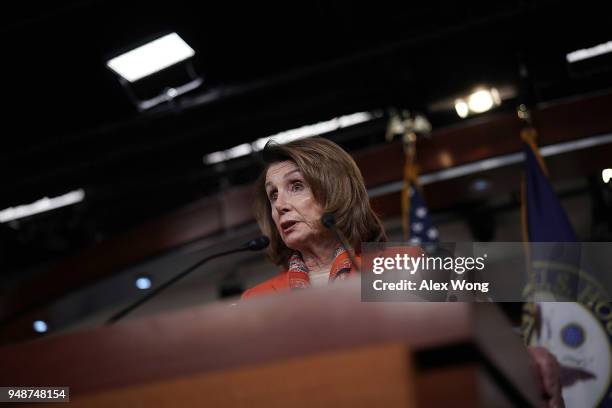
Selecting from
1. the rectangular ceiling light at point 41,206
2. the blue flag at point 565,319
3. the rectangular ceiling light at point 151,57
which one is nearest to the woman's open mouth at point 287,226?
the blue flag at point 565,319

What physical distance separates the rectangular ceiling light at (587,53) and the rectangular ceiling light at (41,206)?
12.3ft

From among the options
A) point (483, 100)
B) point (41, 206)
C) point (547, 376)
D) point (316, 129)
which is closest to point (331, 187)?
point (547, 376)

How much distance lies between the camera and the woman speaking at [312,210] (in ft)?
5.34

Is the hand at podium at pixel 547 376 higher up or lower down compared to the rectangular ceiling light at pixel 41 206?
lower down

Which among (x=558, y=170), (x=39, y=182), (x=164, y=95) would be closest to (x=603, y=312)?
(x=558, y=170)

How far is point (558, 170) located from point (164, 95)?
236cm

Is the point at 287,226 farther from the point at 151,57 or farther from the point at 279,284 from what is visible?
the point at 151,57

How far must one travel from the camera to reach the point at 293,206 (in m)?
1.66

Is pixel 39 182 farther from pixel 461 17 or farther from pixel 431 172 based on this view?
pixel 461 17

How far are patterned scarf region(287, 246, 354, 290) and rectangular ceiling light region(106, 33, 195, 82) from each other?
188 centimetres

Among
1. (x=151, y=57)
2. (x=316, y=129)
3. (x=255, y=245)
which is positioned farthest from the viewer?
(x=316, y=129)

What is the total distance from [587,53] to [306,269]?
272 centimetres

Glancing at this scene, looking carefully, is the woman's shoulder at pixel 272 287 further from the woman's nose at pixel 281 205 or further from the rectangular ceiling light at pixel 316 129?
the rectangular ceiling light at pixel 316 129

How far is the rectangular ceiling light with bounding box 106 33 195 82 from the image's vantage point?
3201 millimetres
